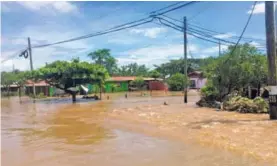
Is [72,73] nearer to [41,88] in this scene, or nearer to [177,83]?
[177,83]

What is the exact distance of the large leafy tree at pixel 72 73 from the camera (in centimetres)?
3309

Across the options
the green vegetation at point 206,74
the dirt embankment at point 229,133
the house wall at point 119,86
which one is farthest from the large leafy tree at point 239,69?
the house wall at point 119,86

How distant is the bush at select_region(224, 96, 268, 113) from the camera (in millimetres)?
15789

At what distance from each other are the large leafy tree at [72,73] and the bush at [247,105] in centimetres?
1842

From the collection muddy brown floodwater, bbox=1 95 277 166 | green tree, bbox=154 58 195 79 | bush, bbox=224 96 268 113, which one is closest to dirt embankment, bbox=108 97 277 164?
muddy brown floodwater, bbox=1 95 277 166

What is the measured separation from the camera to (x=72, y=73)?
33594 millimetres

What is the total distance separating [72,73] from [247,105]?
2130 centimetres

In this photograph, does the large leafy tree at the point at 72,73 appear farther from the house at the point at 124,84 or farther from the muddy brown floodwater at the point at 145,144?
the muddy brown floodwater at the point at 145,144

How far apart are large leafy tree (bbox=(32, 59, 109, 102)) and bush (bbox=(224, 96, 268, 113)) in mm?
18420

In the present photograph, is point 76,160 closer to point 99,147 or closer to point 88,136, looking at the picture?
point 99,147

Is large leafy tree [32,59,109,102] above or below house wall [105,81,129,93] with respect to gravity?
above

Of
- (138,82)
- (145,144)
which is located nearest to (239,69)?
(145,144)

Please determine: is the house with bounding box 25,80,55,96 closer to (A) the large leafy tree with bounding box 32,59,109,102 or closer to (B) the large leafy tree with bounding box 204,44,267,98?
(A) the large leafy tree with bounding box 32,59,109,102

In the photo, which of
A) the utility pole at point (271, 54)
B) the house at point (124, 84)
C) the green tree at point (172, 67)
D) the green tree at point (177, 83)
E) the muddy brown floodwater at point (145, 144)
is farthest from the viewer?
the green tree at point (172, 67)
